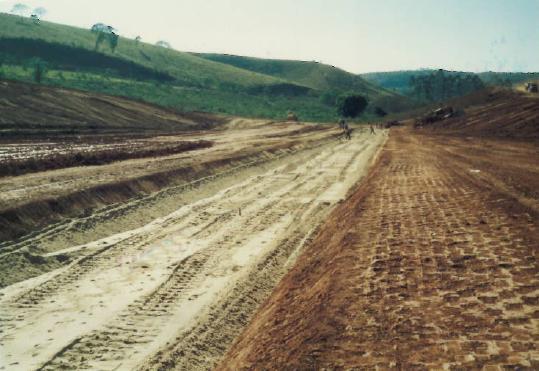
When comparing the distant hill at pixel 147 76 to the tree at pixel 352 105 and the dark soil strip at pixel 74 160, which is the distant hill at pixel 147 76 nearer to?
the tree at pixel 352 105

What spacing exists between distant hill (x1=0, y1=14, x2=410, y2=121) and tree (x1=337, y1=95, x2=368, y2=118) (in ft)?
10.4

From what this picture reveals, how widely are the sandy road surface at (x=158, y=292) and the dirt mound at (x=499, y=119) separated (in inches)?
1125

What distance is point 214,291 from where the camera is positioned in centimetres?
1077

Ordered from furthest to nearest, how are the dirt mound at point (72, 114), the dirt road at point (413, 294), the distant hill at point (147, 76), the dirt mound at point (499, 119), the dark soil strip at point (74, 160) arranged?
1. the distant hill at point (147, 76)
2. the dirt mound at point (499, 119)
3. the dirt mound at point (72, 114)
4. the dark soil strip at point (74, 160)
5. the dirt road at point (413, 294)

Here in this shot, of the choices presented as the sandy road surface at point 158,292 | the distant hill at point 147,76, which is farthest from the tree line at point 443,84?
the sandy road surface at point 158,292

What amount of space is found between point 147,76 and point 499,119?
8679 cm

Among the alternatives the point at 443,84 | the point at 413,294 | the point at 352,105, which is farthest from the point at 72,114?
the point at 443,84

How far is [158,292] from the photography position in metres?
10.6

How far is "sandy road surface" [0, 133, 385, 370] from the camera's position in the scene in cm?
820

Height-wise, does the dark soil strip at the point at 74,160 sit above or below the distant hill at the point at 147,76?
below

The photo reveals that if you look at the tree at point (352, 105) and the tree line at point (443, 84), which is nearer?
the tree at point (352, 105)

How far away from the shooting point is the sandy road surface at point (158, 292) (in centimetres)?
820

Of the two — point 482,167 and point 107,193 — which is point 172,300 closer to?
point 107,193

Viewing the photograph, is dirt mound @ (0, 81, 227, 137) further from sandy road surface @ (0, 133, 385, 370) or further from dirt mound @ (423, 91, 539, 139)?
dirt mound @ (423, 91, 539, 139)
